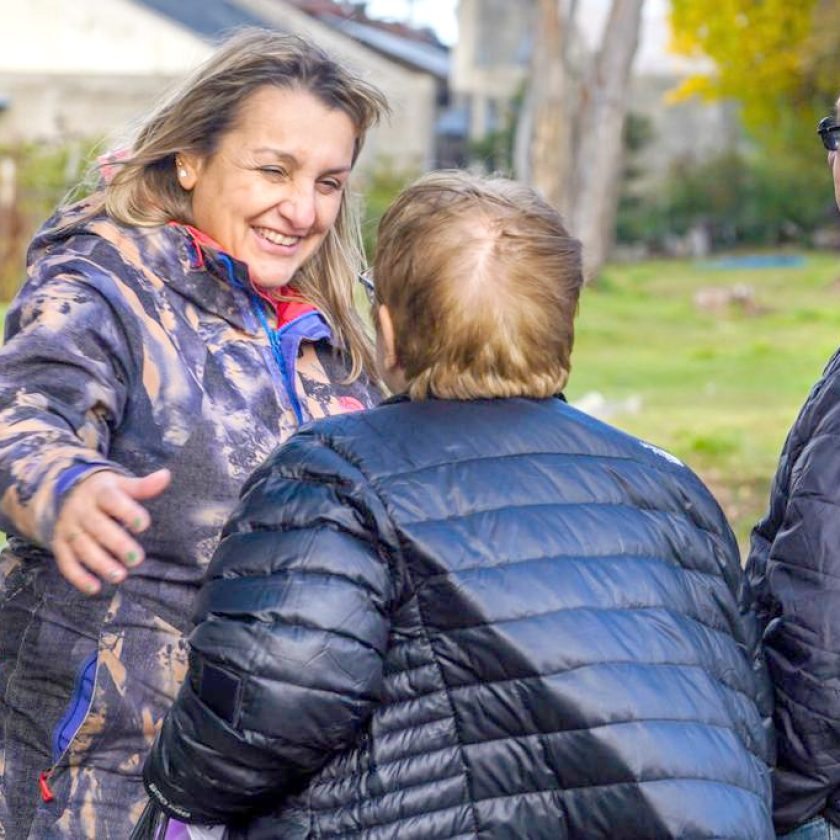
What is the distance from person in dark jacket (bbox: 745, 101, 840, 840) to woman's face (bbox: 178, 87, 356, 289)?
1058 mm

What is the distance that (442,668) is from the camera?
7.09 ft

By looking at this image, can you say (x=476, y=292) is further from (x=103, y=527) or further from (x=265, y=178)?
(x=265, y=178)

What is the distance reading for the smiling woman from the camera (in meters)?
2.66

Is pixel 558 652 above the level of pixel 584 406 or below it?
above

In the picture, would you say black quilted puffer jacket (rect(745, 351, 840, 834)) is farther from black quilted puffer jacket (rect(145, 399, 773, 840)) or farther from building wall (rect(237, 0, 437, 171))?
building wall (rect(237, 0, 437, 171))

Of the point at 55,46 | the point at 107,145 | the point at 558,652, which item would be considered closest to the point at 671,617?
the point at 558,652

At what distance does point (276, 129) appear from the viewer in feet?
10.1

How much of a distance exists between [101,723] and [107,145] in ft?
4.22

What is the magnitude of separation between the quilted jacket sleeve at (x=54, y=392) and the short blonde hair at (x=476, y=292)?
49cm

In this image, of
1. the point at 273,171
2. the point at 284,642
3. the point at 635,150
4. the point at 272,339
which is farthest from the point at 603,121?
the point at 284,642

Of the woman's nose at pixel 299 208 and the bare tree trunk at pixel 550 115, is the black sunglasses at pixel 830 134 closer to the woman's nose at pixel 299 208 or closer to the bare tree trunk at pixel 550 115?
the woman's nose at pixel 299 208

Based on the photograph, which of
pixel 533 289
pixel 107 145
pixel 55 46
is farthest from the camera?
pixel 55 46

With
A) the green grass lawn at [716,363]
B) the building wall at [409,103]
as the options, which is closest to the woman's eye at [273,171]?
the green grass lawn at [716,363]

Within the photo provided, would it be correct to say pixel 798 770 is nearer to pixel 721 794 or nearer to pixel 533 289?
pixel 721 794
